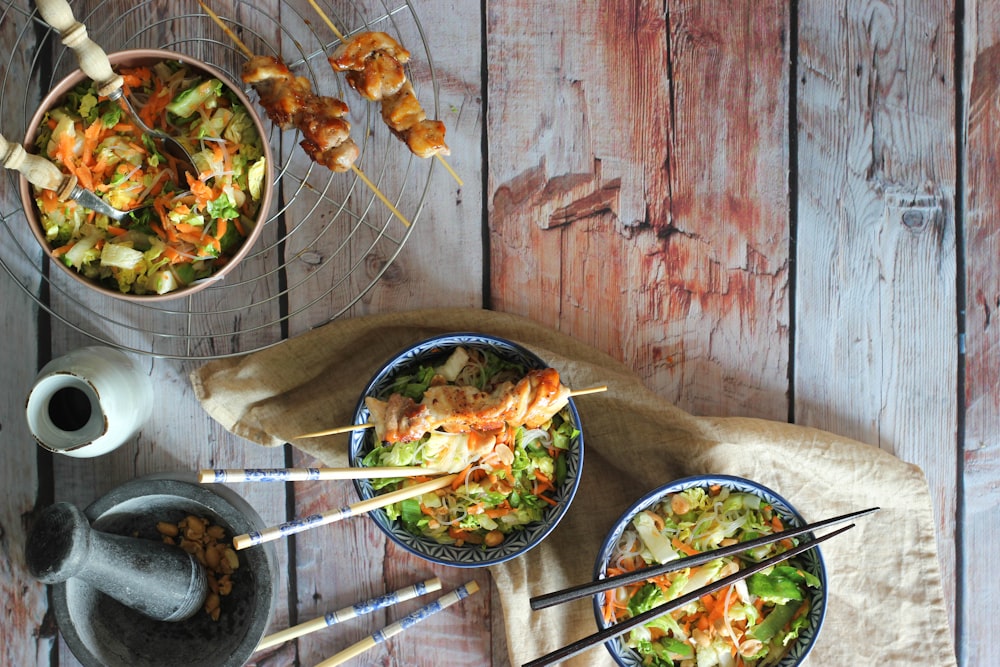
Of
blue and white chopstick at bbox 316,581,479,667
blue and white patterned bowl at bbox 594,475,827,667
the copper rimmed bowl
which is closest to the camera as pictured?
the copper rimmed bowl

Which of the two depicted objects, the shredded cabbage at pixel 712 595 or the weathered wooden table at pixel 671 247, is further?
the weathered wooden table at pixel 671 247

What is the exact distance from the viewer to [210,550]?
2307 millimetres

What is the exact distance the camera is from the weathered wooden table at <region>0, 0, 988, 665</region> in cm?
241

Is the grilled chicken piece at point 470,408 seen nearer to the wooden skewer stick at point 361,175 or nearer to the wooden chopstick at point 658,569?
the wooden chopstick at point 658,569

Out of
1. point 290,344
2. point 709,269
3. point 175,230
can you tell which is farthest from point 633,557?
point 175,230

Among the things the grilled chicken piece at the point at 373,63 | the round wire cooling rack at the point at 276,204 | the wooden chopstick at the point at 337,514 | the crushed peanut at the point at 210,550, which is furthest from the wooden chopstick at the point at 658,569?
the grilled chicken piece at the point at 373,63

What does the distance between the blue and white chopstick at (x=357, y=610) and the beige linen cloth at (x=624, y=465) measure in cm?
24

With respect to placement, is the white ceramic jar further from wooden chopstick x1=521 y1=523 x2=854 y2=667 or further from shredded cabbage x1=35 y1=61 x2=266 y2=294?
wooden chopstick x1=521 y1=523 x2=854 y2=667

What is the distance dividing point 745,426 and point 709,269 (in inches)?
18.6

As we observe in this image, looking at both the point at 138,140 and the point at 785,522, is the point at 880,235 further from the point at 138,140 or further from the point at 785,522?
the point at 138,140

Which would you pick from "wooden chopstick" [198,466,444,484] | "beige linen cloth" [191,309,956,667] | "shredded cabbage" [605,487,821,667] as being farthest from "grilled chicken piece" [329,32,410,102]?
"shredded cabbage" [605,487,821,667]

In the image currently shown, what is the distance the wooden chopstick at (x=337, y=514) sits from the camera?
196cm

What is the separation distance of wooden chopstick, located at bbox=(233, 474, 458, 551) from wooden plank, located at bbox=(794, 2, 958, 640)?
1126 mm

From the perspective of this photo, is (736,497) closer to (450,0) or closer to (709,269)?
(709,269)
